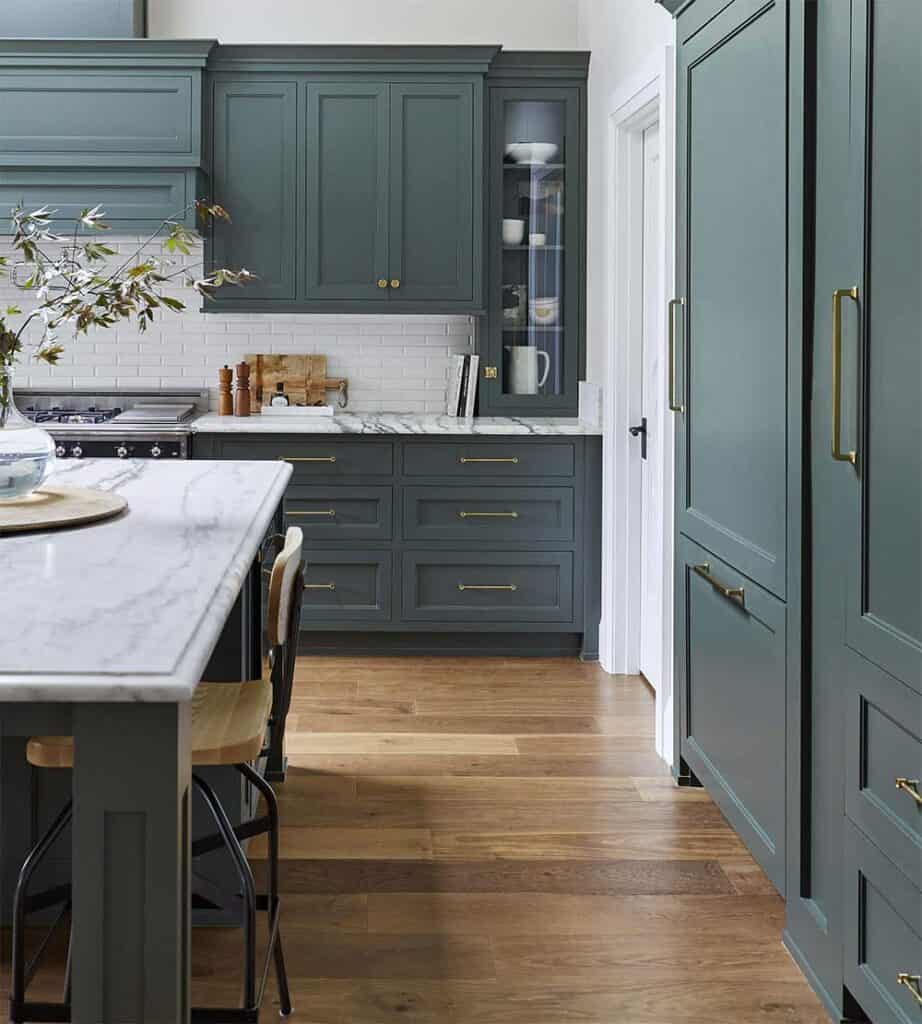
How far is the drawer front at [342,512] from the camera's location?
5098 millimetres

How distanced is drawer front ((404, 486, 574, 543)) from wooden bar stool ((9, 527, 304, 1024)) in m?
2.51

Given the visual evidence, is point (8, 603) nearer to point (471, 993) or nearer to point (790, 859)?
point (471, 993)

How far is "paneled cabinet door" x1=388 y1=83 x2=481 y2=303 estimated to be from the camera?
520 cm

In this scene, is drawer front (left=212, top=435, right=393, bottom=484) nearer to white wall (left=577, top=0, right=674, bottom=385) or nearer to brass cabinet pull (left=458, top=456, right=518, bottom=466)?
brass cabinet pull (left=458, top=456, right=518, bottom=466)

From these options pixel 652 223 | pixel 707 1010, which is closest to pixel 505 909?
pixel 707 1010

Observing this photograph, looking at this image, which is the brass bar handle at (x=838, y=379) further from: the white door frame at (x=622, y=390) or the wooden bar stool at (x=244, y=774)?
the white door frame at (x=622, y=390)

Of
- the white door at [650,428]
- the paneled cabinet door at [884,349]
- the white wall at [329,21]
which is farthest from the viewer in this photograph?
the white wall at [329,21]

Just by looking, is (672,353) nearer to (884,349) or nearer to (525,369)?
(884,349)

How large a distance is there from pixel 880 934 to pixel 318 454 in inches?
132

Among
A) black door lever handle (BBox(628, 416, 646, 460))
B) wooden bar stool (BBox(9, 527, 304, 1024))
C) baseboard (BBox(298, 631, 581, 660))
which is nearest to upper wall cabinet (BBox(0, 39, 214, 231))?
baseboard (BBox(298, 631, 581, 660))

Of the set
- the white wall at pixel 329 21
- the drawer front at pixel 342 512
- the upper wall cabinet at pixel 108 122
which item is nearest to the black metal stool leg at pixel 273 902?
the drawer front at pixel 342 512

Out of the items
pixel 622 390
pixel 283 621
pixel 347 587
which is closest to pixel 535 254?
pixel 622 390

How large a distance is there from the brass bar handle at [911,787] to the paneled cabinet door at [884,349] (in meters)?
0.16

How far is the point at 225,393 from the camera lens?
546 cm
